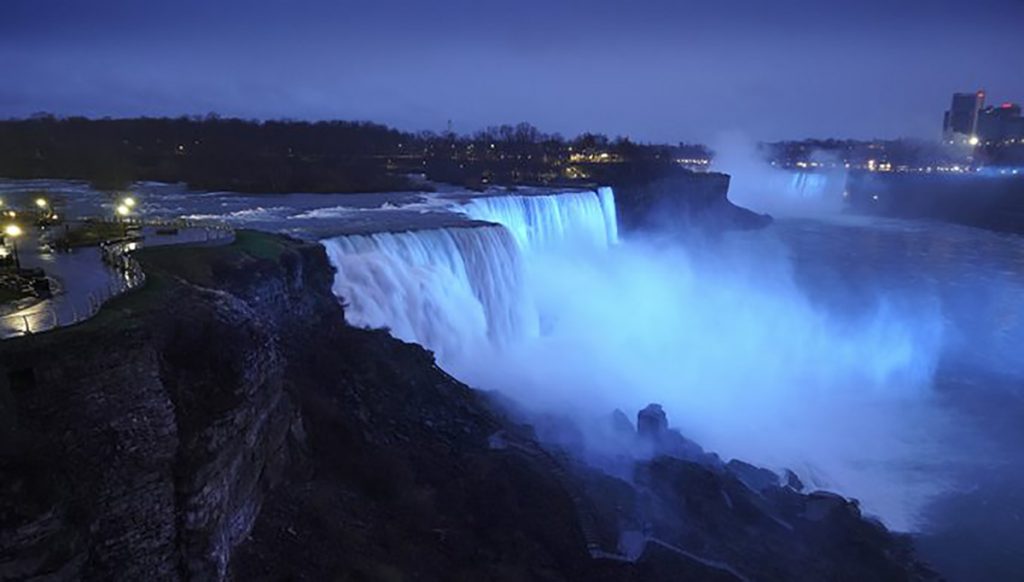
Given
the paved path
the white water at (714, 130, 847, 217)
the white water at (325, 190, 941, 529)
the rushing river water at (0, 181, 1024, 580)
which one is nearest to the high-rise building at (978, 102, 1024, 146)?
the white water at (714, 130, 847, 217)

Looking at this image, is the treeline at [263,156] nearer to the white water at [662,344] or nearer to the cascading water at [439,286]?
the white water at [662,344]

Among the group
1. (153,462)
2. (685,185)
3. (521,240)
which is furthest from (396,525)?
(685,185)

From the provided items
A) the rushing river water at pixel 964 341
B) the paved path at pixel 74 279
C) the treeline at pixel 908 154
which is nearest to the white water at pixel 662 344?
the rushing river water at pixel 964 341

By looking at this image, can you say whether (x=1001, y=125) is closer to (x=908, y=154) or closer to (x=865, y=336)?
(x=908, y=154)

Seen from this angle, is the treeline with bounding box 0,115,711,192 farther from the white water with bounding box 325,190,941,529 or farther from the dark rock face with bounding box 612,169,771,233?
the white water with bounding box 325,190,941,529

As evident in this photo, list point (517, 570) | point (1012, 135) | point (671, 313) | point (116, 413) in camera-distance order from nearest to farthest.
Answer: point (116, 413)
point (517, 570)
point (671, 313)
point (1012, 135)

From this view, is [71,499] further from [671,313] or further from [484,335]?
[671,313]
